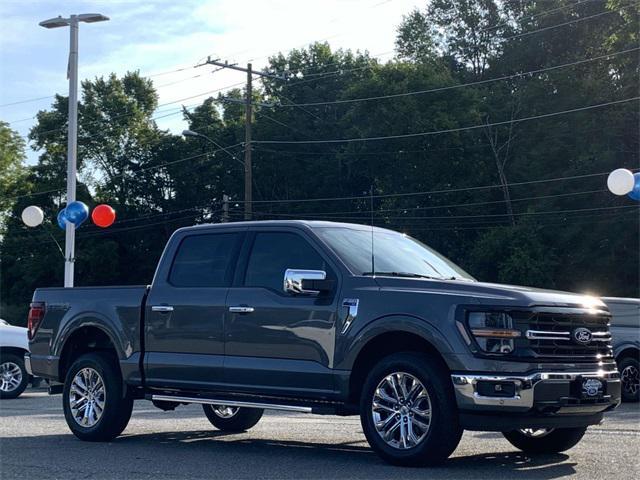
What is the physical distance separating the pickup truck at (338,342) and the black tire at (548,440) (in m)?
0.01

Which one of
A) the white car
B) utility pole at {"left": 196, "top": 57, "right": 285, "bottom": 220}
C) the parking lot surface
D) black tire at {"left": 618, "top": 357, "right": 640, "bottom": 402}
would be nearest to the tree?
utility pole at {"left": 196, "top": 57, "right": 285, "bottom": 220}

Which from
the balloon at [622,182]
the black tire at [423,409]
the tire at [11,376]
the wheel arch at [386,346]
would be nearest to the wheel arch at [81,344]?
the wheel arch at [386,346]

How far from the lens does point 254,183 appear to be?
67.7m

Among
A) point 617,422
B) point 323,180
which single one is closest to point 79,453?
point 617,422

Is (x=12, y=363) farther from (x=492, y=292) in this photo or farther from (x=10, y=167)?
(x=10, y=167)

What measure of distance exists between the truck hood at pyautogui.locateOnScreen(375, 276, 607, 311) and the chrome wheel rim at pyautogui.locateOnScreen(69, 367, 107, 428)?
3415 mm

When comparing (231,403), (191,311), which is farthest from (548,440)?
(191,311)

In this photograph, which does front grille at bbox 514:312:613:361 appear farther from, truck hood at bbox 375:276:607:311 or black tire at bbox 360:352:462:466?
black tire at bbox 360:352:462:466

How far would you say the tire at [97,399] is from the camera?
10.7 m

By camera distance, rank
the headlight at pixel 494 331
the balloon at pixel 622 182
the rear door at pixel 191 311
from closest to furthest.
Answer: the headlight at pixel 494 331 < the rear door at pixel 191 311 < the balloon at pixel 622 182

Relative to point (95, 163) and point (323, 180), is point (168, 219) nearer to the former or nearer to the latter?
point (95, 163)

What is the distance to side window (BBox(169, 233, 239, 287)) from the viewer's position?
10281 millimetres

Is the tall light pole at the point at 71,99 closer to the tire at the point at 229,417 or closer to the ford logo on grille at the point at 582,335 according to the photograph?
the tire at the point at 229,417

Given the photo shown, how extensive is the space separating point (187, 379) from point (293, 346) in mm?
1339
